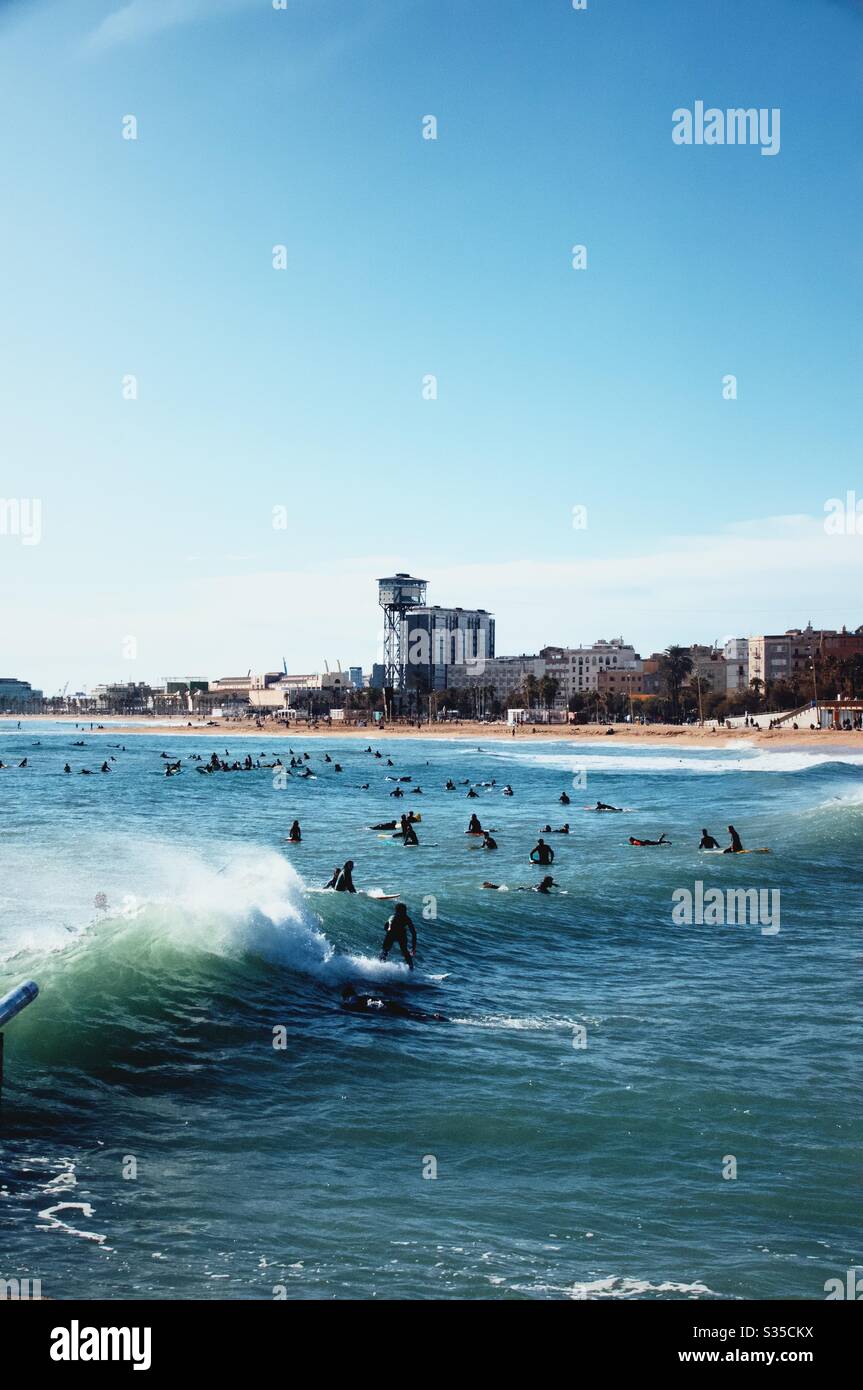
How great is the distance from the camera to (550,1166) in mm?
9664

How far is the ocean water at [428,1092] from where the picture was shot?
7875 mm

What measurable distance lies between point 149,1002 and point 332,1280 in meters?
7.72

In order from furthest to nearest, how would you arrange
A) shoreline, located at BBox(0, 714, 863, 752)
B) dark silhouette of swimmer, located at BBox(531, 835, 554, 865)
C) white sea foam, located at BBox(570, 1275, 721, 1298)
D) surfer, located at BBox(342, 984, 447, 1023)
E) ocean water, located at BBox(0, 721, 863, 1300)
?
shoreline, located at BBox(0, 714, 863, 752) → dark silhouette of swimmer, located at BBox(531, 835, 554, 865) → surfer, located at BBox(342, 984, 447, 1023) → ocean water, located at BBox(0, 721, 863, 1300) → white sea foam, located at BBox(570, 1275, 721, 1298)

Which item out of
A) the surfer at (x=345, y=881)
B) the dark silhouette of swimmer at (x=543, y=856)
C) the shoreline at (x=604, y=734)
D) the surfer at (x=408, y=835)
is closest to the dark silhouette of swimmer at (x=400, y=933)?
the surfer at (x=345, y=881)

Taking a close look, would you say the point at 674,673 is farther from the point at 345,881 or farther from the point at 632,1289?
the point at 632,1289

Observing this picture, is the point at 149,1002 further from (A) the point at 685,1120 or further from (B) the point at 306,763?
(B) the point at 306,763

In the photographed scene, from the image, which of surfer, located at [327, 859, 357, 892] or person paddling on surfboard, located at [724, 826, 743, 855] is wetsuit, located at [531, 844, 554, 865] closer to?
person paddling on surfboard, located at [724, 826, 743, 855]

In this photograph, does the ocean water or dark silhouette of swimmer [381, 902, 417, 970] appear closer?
the ocean water

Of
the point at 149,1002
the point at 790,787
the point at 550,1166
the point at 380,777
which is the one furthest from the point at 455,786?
the point at 550,1166

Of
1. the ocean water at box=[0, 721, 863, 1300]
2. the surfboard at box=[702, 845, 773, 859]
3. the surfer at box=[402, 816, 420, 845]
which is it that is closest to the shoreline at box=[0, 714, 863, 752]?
the surfboard at box=[702, 845, 773, 859]

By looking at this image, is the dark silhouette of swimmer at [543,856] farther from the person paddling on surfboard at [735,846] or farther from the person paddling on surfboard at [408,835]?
the person paddling on surfboard at [408,835]

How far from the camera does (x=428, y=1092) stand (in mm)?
11508

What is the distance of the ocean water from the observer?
7875 millimetres
